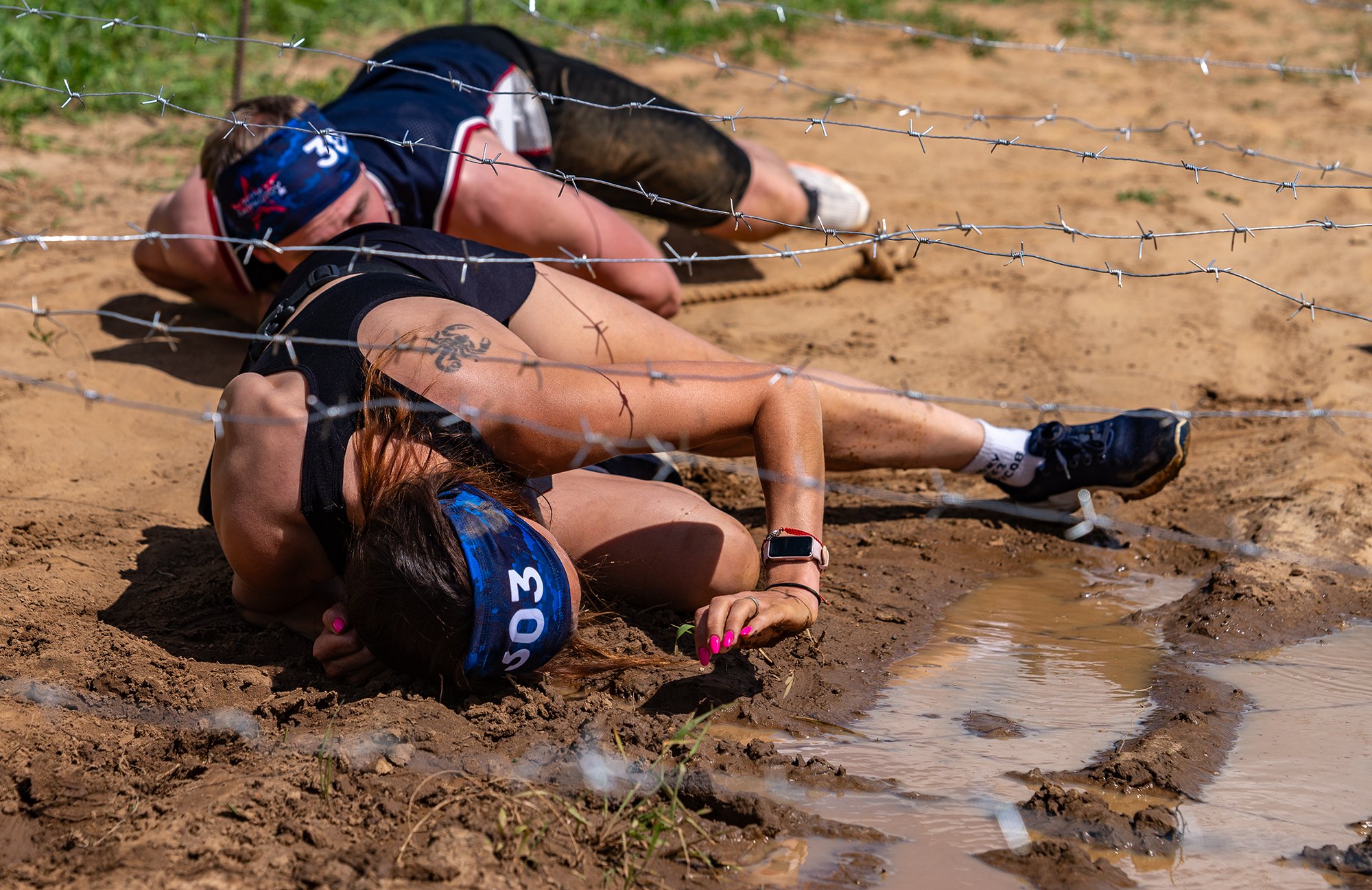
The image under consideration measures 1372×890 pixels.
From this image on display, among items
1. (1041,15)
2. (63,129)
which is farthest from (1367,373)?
(63,129)

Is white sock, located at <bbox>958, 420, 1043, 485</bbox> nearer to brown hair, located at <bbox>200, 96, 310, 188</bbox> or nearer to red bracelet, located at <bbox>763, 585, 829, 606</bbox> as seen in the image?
red bracelet, located at <bbox>763, 585, 829, 606</bbox>

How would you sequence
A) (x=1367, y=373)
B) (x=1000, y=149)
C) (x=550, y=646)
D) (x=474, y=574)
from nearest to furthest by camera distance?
(x=474, y=574), (x=550, y=646), (x=1367, y=373), (x=1000, y=149)

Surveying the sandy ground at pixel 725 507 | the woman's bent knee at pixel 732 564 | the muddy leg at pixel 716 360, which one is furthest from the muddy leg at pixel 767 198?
the woman's bent knee at pixel 732 564

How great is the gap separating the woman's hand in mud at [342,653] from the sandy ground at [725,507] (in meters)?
0.03

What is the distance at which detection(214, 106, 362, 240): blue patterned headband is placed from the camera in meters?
2.95

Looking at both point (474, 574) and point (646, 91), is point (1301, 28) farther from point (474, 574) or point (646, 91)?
point (474, 574)

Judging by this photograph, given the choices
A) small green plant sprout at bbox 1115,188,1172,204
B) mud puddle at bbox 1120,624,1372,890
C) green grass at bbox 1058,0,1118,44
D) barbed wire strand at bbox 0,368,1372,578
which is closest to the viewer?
mud puddle at bbox 1120,624,1372,890

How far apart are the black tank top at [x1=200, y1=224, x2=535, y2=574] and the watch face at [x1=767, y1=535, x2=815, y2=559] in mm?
534

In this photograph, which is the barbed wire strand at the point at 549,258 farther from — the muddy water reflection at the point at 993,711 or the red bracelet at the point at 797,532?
the muddy water reflection at the point at 993,711

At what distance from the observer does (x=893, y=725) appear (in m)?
2.22

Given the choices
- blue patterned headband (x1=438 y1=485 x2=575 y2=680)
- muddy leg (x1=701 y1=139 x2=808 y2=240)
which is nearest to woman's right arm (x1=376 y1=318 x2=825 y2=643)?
blue patterned headband (x1=438 y1=485 x2=575 y2=680)

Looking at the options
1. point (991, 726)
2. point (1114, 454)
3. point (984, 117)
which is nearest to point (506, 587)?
point (991, 726)

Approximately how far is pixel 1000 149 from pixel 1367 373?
2.34m

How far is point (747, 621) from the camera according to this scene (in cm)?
204
